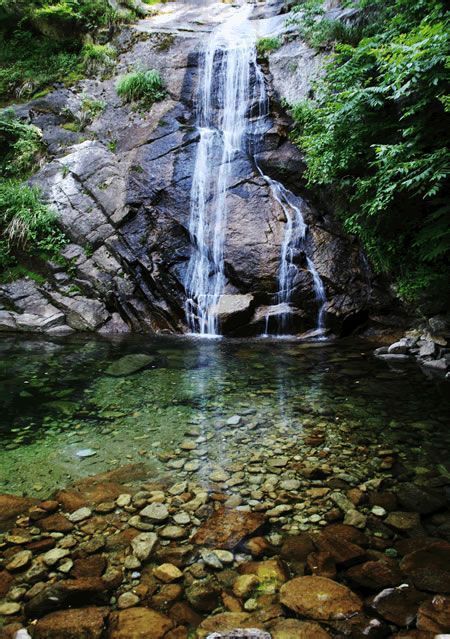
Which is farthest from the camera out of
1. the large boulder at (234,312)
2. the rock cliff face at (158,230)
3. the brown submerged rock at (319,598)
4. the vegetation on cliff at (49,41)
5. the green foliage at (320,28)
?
the vegetation on cliff at (49,41)

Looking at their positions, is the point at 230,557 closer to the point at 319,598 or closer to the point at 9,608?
the point at 319,598

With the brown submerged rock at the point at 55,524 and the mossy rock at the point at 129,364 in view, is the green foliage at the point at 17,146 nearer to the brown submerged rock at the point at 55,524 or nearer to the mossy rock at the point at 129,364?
the mossy rock at the point at 129,364

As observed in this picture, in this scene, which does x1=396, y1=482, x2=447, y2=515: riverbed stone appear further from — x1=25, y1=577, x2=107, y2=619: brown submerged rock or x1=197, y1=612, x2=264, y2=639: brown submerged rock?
x1=25, y1=577, x2=107, y2=619: brown submerged rock

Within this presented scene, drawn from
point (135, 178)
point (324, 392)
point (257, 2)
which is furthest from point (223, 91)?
point (324, 392)

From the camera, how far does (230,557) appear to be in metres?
2.45

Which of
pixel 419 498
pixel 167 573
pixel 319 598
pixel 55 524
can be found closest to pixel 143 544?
pixel 167 573

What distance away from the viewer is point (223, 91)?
1319 centimetres

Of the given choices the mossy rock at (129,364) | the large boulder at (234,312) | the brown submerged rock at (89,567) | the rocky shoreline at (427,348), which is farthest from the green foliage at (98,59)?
the brown submerged rock at (89,567)

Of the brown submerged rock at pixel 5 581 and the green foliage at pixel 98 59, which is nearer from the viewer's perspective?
the brown submerged rock at pixel 5 581

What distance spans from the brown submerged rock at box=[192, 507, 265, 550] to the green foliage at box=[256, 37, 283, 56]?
583 inches

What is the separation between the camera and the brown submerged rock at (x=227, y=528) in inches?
102

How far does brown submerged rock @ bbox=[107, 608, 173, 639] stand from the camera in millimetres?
1913

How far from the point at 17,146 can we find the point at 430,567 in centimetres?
1566

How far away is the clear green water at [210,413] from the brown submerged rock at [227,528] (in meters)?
0.61
